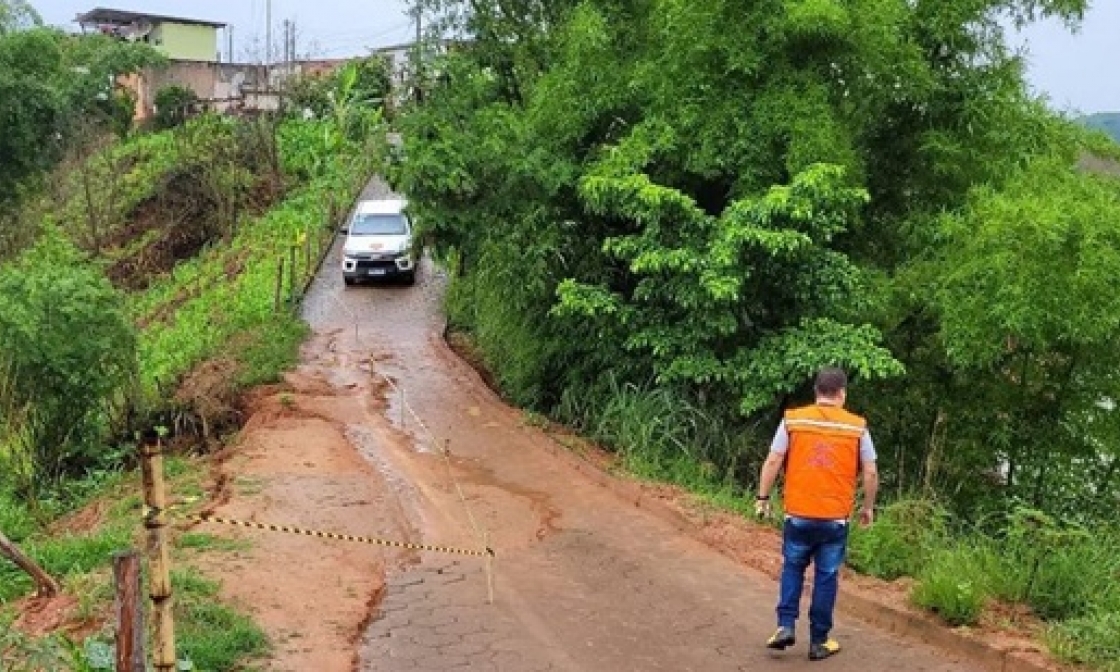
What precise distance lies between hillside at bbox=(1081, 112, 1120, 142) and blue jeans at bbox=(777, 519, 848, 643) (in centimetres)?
926

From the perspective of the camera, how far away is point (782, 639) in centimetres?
691

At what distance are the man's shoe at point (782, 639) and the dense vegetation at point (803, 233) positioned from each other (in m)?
3.42

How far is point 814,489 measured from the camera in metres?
6.48

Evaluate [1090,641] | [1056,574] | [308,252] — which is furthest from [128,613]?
[308,252]

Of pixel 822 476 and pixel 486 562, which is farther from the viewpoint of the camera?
pixel 486 562

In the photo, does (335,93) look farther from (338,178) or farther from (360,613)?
(360,613)

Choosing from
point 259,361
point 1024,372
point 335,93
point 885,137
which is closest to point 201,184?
point 335,93

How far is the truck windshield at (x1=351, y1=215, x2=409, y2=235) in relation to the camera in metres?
25.7

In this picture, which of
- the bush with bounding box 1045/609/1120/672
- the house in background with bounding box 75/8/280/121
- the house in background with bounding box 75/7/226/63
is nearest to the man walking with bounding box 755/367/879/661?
the bush with bounding box 1045/609/1120/672

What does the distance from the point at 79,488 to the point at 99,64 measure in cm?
3609

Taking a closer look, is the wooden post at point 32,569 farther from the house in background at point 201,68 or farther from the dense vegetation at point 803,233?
the house in background at point 201,68

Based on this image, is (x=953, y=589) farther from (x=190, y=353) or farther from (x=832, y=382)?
(x=190, y=353)

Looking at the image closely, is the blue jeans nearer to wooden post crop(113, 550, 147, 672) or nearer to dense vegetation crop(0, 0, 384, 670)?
dense vegetation crop(0, 0, 384, 670)

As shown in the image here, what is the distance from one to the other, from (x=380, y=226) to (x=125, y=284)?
907 centimetres
